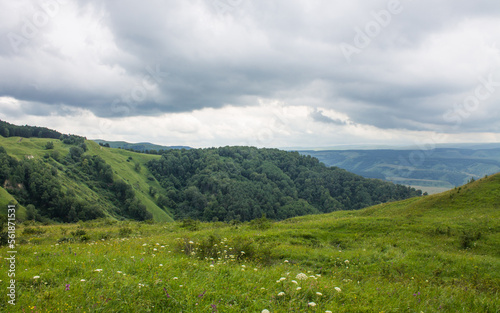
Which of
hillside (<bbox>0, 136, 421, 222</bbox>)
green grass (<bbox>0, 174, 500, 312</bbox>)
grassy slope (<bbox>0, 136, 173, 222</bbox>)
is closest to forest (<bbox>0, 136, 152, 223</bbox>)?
hillside (<bbox>0, 136, 421, 222</bbox>)

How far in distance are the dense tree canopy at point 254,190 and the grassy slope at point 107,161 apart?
1074 cm

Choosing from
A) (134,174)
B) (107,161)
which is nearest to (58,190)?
(107,161)

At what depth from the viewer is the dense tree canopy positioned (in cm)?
13588

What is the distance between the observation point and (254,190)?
156m

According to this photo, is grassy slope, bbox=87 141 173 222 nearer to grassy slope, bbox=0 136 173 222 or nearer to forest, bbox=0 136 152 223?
grassy slope, bbox=0 136 173 222

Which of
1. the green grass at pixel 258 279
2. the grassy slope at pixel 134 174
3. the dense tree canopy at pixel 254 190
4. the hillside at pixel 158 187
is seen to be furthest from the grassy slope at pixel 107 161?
the green grass at pixel 258 279

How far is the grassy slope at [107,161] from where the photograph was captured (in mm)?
108250

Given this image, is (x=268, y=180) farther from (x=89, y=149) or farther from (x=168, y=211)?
(x=89, y=149)

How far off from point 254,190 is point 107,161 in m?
93.0

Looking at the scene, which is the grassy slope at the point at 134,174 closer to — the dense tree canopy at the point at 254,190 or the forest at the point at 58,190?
the dense tree canopy at the point at 254,190

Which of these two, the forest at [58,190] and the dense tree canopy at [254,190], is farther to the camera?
the dense tree canopy at [254,190]

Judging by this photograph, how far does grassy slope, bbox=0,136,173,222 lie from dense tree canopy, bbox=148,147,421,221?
35.2 feet

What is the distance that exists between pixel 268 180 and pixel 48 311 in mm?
174615

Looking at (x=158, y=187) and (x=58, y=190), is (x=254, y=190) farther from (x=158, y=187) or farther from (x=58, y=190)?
(x=58, y=190)
